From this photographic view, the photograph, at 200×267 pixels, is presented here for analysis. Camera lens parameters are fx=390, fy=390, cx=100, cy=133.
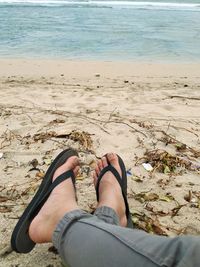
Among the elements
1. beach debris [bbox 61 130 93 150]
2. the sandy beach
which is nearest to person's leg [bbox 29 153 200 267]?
the sandy beach

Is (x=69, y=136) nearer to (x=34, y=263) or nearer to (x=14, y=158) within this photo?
(x=14, y=158)

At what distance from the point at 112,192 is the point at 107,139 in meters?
1.33

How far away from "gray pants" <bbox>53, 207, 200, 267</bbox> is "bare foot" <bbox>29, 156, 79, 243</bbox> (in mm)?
161

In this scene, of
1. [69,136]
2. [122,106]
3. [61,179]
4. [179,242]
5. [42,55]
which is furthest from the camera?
[42,55]

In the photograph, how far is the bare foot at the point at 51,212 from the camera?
1.87 meters

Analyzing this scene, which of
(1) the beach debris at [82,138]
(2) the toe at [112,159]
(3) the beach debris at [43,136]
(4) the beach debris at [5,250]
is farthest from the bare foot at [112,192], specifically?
(3) the beach debris at [43,136]

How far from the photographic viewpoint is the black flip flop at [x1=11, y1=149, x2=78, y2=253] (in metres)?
1.93

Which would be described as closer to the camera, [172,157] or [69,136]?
[172,157]

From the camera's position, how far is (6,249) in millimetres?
2070

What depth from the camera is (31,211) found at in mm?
2062

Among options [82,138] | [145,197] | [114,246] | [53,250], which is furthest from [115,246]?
[82,138]

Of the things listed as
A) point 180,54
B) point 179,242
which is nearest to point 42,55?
point 180,54

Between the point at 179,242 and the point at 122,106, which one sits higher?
the point at 179,242

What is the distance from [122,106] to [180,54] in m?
5.05
